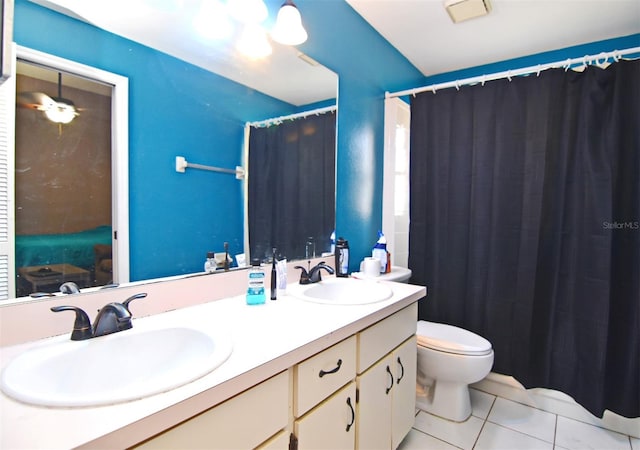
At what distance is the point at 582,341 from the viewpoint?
1.78 metres

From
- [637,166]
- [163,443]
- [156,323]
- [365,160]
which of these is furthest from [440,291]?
[163,443]

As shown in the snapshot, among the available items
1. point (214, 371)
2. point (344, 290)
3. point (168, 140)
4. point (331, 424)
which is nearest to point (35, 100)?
point (168, 140)

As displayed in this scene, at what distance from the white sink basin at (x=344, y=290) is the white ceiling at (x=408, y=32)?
93 cm

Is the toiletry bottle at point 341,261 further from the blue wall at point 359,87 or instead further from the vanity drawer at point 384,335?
the vanity drawer at point 384,335

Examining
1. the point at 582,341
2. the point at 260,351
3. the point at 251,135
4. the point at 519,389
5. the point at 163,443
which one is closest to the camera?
the point at 163,443

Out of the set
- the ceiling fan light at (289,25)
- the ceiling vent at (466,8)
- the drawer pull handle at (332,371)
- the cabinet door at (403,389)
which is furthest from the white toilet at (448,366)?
the ceiling vent at (466,8)

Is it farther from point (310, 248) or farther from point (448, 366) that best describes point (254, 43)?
point (448, 366)

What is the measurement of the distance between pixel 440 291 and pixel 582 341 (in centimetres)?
79

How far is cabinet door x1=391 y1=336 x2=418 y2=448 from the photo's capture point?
1.37 metres

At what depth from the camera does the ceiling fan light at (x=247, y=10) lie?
125cm

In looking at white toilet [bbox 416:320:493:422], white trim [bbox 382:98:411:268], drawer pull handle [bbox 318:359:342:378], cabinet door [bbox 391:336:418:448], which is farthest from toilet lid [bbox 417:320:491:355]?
drawer pull handle [bbox 318:359:342:378]

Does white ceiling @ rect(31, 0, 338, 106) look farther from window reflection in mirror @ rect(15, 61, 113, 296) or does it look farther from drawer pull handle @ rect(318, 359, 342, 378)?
drawer pull handle @ rect(318, 359, 342, 378)

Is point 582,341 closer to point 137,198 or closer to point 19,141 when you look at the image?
point 137,198

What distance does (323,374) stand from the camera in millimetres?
934
